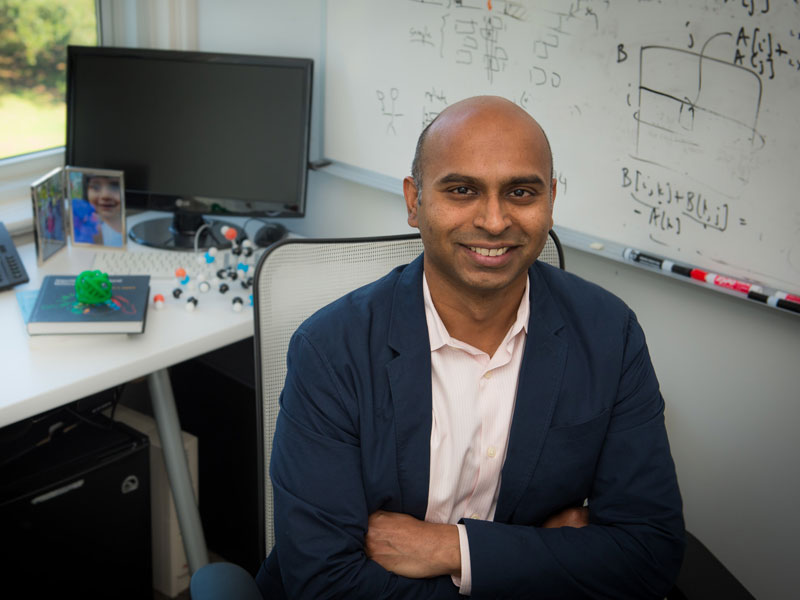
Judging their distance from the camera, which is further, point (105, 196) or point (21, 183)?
point (21, 183)

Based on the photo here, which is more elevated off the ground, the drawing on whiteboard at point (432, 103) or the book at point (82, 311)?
the drawing on whiteboard at point (432, 103)

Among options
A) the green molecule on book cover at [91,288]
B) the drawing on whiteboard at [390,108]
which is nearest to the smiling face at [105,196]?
the green molecule on book cover at [91,288]

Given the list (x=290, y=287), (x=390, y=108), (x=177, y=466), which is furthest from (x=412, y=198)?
(x=177, y=466)

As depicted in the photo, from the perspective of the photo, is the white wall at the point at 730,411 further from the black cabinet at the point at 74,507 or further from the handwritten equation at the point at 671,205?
the black cabinet at the point at 74,507

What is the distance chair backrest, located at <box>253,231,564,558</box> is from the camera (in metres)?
1.31

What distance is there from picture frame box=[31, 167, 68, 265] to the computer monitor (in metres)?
0.15

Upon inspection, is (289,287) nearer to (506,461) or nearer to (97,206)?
(506,461)

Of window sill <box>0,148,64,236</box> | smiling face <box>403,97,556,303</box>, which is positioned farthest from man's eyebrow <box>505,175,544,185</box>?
window sill <box>0,148,64,236</box>

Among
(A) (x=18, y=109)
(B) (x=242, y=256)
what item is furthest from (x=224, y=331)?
(A) (x=18, y=109)

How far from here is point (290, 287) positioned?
52.7 inches

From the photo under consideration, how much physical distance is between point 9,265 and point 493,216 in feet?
4.11

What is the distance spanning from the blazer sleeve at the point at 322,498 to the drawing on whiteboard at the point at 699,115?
2.81ft

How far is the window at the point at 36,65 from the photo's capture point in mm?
2225

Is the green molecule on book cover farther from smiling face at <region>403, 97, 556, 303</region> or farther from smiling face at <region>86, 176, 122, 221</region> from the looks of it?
smiling face at <region>403, 97, 556, 303</region>
